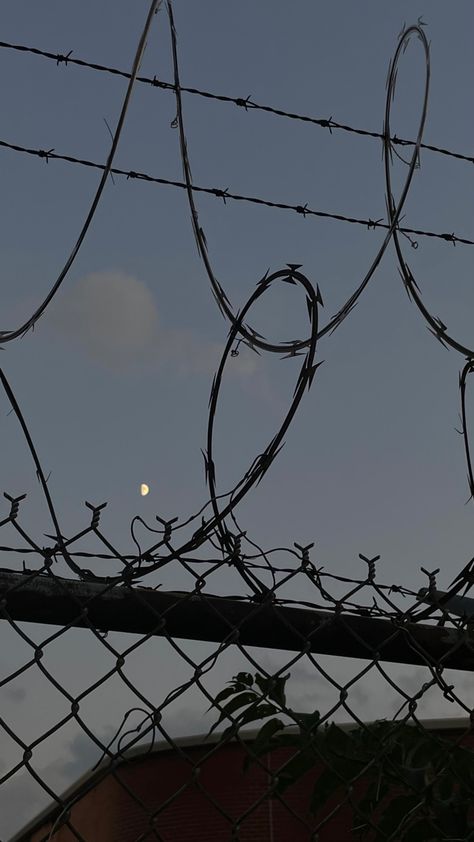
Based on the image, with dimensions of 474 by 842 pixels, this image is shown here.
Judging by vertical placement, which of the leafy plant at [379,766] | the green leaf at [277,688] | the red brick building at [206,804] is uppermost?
the red brick building at [206,804]

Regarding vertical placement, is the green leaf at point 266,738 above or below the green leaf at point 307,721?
above

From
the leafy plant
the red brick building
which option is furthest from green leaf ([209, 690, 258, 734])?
the red brick building

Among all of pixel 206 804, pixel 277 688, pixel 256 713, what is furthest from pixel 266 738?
pixel 206 804

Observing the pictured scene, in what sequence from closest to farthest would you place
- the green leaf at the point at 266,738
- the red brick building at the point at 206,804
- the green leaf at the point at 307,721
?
the green leaf at the point at 307,721, the green leaf at the point at 266,738, the red brick building at the point at 206,804

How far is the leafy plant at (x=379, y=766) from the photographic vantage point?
2.07 metres

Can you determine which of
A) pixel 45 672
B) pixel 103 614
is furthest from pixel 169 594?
pixel 45 672

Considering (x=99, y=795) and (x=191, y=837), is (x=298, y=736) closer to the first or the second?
(x=191, y=837)

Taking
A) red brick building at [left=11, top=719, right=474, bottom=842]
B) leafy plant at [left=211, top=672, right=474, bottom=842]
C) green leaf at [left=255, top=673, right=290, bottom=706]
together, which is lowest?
leafy plant at [left=211, top=672, right=474, bottom=842]

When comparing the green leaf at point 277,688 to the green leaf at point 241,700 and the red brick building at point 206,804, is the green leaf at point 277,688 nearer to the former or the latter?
the green leaf at point 241,700

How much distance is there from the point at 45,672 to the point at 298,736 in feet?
3.02

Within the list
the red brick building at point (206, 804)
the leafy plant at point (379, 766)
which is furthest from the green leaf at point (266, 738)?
the red brick building at point (206, 804)

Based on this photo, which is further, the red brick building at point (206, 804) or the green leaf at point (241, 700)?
the red brick building at point (206, 804)

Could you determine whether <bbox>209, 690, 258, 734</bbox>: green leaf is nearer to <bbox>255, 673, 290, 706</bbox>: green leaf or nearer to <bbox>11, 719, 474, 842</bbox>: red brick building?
<bbox>255, 673, 290, 706</bbox>: green leaf

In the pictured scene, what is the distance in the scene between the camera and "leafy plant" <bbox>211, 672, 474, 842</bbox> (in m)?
2.07
